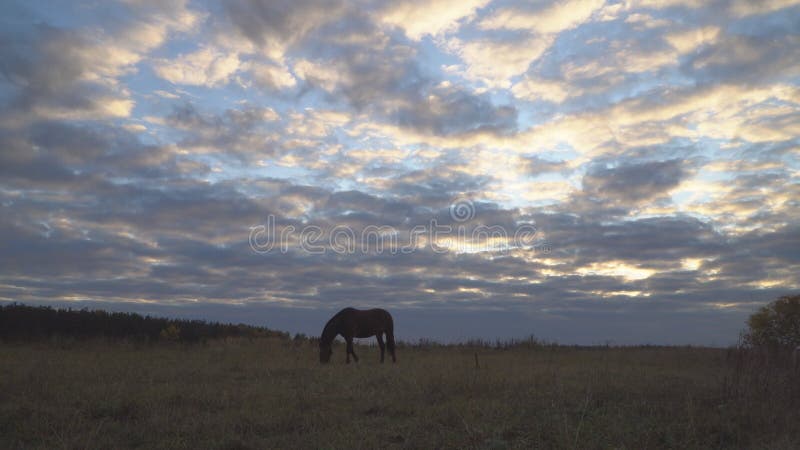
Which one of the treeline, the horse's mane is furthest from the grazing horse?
the treeline

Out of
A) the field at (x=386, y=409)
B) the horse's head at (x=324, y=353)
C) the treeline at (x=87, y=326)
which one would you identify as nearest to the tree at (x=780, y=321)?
the field at (x=386, y=409)

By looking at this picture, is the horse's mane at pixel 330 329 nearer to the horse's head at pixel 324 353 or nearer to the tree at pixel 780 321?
the horse's head at pixel 324 353

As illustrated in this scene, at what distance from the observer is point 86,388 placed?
1166 cm

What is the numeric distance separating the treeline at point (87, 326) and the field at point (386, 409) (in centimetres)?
1326

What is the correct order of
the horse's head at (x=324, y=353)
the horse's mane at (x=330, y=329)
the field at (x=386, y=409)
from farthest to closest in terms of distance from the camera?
the horse's mane at (x=330, y=329)
the horse's head at (x=324, y=353)
the field at (x=386, y=409)

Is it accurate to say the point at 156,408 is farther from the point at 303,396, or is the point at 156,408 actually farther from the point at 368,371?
the point at 368,371

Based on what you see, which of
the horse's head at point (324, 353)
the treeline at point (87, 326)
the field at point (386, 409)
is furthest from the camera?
the treeline at point (87, 326)

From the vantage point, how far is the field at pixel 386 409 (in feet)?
26.3

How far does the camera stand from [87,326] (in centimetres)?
2958

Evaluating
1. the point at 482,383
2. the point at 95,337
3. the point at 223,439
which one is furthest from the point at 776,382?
the point at 95,337

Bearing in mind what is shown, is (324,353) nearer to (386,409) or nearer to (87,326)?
(386,409)

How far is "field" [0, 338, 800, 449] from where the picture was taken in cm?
802

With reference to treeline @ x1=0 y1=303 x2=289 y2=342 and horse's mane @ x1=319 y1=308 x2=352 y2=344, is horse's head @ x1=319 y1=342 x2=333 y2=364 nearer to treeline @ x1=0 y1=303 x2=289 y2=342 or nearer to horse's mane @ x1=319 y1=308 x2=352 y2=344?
horse's mane @ x1=319 y1=308 x2=352 y2=344

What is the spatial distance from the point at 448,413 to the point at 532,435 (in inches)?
68.0
